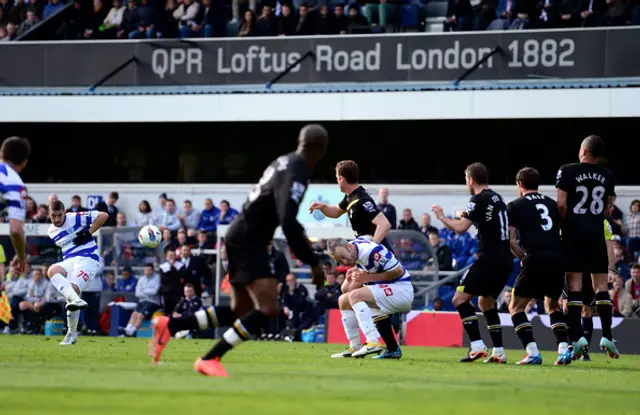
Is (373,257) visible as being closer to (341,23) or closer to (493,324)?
(493,324)

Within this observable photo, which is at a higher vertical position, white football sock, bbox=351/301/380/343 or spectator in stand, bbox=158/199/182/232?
spectator in stand, bbox=158/199/182/232

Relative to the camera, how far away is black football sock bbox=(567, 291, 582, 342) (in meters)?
13.8

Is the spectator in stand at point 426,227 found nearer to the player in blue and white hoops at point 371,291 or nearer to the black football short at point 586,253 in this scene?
the player in blue and white hoops at point 371,291

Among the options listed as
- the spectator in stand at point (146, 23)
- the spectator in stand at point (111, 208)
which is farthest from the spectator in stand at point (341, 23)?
the spectator in stand at point (111, 208)

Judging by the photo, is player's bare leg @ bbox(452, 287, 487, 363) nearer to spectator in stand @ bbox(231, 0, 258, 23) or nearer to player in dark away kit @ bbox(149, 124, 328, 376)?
player in dark away kit @ bbox(149, 124, 328, 376)

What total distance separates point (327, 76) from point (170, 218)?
190 inches

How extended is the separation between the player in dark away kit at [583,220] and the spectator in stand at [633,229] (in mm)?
8912

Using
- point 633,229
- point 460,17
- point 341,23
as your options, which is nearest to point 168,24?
point 341,23

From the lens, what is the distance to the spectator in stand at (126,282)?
24.9m

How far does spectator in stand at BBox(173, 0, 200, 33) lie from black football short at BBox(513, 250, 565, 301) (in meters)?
17.5

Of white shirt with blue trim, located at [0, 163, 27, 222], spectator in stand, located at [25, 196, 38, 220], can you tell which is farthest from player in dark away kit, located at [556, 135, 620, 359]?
spectator in stand, located at [25, 196, 38, 220]

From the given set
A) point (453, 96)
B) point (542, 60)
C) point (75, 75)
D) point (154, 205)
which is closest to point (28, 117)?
point (75, 75)

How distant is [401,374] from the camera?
1088 centimetres

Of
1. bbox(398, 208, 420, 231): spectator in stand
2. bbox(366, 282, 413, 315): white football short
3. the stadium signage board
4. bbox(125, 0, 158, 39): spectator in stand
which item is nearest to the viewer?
bbox(366, 282, 413, 315): white football short
